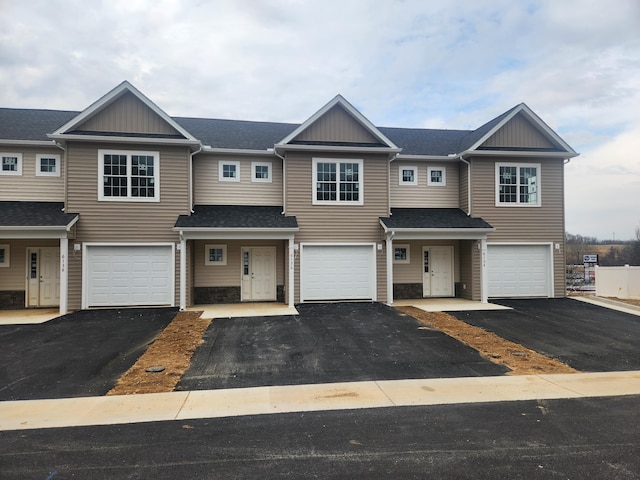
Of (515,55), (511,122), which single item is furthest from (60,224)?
(515,55)

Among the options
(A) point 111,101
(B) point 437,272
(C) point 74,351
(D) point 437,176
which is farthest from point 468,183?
(C) point 74,351

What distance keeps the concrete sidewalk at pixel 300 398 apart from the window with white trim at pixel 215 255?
351 inches

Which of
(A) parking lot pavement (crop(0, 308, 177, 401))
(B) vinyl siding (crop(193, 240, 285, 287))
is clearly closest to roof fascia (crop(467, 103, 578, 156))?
(B) vinyl siding (crop(193, 240, 285, 287))

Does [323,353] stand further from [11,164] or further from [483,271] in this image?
Result: [11,164]

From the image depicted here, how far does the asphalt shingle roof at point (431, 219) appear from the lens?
13773mm

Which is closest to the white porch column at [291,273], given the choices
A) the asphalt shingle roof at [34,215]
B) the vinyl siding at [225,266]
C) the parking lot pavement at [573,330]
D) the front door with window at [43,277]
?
the vinyl siding at [225,266]

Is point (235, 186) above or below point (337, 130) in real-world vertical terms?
below

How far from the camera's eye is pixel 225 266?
46.9 feet

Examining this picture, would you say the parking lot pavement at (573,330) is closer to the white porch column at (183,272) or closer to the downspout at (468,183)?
the downspout at (468,183)

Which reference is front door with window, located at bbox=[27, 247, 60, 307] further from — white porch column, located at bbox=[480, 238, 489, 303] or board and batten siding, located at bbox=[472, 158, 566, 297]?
board and batten siding, located at bbox=[472, 158, 566, 297]

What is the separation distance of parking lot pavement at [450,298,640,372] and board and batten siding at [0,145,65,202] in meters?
14.3

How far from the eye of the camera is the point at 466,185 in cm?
1524

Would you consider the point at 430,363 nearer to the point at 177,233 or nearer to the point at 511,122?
the point at 177,233

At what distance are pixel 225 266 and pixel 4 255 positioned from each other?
741 cm
